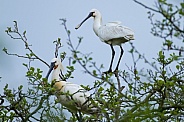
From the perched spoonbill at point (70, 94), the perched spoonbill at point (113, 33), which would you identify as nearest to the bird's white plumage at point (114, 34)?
the perched spoonbill at point (113, 33)

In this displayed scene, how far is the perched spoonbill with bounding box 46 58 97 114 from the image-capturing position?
580 cm

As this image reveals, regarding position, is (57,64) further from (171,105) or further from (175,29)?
(175,29)

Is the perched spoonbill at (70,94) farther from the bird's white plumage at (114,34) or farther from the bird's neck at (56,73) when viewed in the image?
the bird's white plumage at (114,34)

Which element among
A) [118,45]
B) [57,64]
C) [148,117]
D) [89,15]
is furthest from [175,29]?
[89,15]

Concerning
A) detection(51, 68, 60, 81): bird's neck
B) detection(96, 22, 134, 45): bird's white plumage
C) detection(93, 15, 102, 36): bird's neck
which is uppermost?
detection(93, 15, 102, 36): bird's neck

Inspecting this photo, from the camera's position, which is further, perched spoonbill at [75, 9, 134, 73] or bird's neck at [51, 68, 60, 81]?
perched spoonbill at [75, 9, 134, 73]

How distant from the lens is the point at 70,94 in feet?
19.1

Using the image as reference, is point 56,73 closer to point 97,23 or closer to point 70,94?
point 70,94

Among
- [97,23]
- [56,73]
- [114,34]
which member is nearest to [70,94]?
[56,73]

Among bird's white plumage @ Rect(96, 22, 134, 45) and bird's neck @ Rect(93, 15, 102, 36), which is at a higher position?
bird's neck @ Rect(93, 15, 102, 36)

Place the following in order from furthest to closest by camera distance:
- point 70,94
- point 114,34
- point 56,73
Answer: point 114,34 → point 56,73 → point 70,94

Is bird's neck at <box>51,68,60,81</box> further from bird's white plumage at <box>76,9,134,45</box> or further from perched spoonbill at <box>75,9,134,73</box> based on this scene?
bird's white plumage at <box>76,9,134,45</box>

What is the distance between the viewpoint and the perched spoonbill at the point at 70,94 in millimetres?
5801

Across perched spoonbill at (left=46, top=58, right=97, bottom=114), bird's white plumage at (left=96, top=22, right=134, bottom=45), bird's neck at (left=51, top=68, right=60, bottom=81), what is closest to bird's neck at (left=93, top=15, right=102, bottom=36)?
bird's white plumage at (left=96, top=22, right=134, bottom=45)
